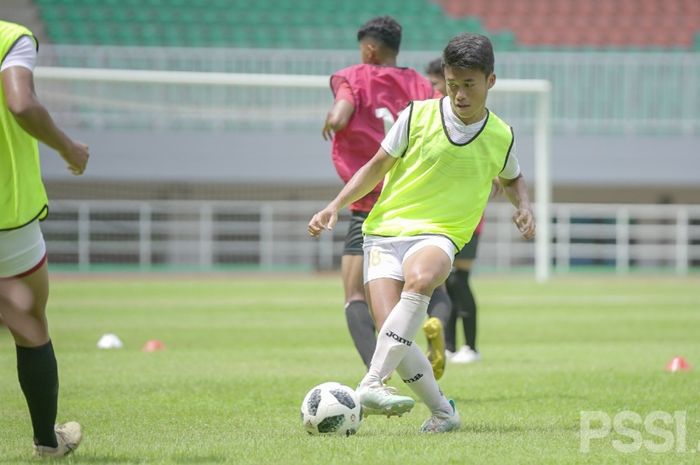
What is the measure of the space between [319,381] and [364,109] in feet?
7.53

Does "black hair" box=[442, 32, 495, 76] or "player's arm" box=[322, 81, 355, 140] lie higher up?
"black hair" box=[442, 32, 495, 76]

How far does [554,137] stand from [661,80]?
2912 millimetres

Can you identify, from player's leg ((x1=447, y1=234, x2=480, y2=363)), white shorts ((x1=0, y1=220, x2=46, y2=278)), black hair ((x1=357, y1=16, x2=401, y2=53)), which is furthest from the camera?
player's leg ((x1=447, y1=234, x2=480, y2=363))

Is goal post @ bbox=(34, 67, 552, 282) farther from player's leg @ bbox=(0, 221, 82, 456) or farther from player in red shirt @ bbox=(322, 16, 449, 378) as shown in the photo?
player's leg @ bbox=(0, 221, 82, 456)

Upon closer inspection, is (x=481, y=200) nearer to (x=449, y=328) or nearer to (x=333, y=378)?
(x=333, y=378)

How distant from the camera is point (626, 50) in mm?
32312

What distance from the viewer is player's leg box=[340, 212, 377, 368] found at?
7.34 meters

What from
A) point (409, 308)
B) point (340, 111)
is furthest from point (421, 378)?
point (340, 111)

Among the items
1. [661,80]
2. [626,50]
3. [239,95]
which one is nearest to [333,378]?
[239,95]

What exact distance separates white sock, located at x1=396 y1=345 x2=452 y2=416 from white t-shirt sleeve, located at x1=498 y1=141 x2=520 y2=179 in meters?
1.06

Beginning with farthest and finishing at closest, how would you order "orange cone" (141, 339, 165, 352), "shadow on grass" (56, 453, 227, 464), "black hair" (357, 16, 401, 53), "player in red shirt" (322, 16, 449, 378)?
"orange cone" (141, 339, 165, 352), "black hair" (357, 16, 401, 53), "player in red shirt" (322, 16, 449, 378), "shadow on grass" (56, 453, 227, 464)

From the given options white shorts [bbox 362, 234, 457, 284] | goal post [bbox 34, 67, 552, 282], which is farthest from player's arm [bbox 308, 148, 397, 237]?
goal post [bbox 34, 67, 552, 282]

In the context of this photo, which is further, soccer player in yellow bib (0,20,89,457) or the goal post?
the goal post

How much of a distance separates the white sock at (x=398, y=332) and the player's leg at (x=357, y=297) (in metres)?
1.31
